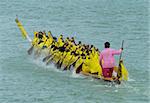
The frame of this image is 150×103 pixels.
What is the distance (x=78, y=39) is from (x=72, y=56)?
852 centimetres

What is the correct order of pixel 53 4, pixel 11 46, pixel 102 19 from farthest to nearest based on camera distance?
pixel 53 4
pixel 102 19
pixel 11 46

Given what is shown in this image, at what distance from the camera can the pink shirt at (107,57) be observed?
76.8ft

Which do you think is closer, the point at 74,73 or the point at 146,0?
the point at 74,73

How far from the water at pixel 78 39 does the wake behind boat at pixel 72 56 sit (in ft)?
1.06

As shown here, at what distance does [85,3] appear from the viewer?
166ft

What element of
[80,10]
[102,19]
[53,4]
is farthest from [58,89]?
[53,4]

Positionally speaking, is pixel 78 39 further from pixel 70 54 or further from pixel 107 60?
pixel 107 60

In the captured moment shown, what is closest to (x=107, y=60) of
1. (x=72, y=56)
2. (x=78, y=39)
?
(x=72, y=56)

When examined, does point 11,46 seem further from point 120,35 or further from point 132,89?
point 132,89

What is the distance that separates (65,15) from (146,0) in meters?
10.2

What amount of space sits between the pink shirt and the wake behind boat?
1.27ft

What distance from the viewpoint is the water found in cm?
2283

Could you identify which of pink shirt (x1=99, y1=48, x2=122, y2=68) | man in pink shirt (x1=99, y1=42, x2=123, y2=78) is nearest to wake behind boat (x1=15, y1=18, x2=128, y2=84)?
man in pink shirt (x1=99, y1=42, x2=123, y2=78)

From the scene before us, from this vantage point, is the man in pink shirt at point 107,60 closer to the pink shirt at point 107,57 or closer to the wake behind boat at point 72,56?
the pink shirt at point 107,57
